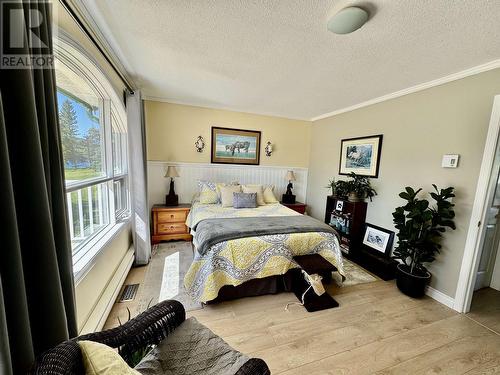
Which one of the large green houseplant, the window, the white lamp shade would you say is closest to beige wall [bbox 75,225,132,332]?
the window

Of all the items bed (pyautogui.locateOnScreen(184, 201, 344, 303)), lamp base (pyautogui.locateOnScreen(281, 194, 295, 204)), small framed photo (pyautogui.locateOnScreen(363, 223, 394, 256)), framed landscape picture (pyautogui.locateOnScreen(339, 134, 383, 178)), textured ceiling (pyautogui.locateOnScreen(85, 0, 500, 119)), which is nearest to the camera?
textured ceiling (pyautogui.locateOnScreen(85, 0, 500, 119))

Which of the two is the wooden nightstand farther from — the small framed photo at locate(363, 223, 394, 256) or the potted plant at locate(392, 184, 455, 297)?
the potted plant at locate(392, 184, 455, 297)

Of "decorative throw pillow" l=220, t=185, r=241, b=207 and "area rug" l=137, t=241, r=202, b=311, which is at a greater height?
"decorative throw pillow" l=220, t=185, r=241, b=207

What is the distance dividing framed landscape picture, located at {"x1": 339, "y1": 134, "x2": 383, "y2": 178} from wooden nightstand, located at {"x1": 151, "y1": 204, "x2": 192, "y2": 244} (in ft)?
9.32

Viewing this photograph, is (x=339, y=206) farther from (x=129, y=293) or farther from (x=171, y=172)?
(x=129, y=293)

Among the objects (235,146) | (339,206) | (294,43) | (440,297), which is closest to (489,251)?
(440,297)

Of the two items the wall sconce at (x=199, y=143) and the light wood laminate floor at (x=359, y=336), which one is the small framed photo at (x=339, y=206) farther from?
the wall sconce at (x=199, y=143)

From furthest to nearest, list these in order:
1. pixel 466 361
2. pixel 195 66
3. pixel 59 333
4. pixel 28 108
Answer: pixel 195 66 → pixel 466 361 → pixel 59 333 → pixel 28 108

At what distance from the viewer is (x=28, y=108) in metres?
0.72

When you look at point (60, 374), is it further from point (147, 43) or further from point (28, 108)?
point (147, 43)

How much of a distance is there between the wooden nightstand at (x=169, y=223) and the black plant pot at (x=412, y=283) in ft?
10.1

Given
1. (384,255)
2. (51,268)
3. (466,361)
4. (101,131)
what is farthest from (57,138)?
(384,255)

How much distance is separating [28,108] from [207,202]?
9.42ft

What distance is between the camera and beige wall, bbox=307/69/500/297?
2059 mm
